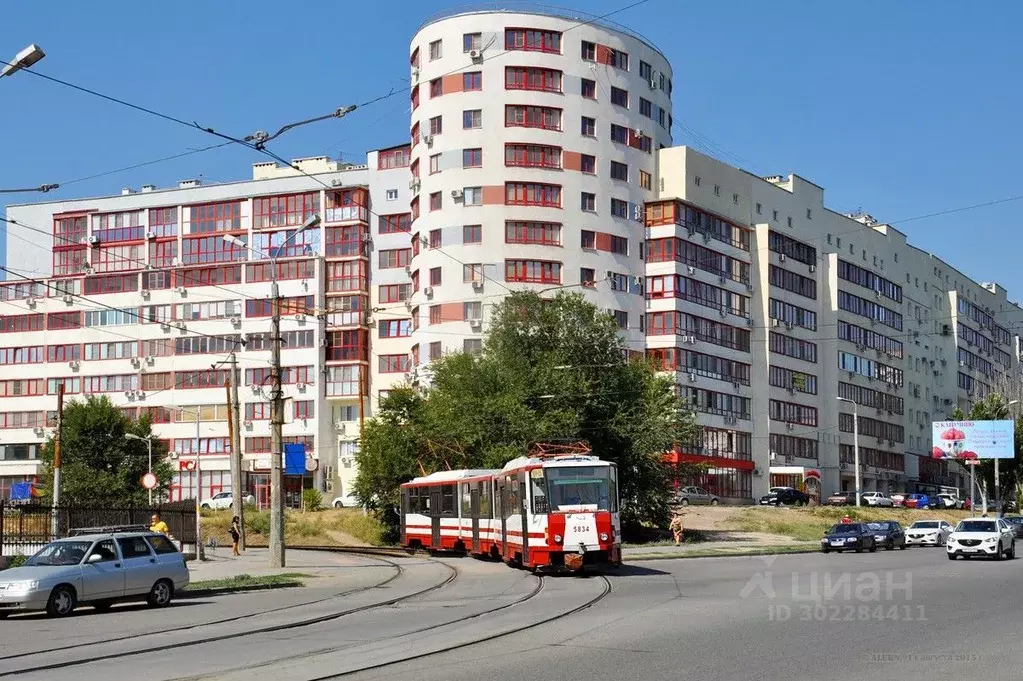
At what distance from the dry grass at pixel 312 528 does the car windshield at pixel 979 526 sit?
31.6m

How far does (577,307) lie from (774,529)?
17172 mm

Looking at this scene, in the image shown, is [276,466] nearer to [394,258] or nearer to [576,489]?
[576,489]

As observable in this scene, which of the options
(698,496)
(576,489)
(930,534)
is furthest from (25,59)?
(698,496)

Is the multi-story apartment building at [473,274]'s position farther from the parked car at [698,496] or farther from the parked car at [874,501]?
the parked car at [874,501]

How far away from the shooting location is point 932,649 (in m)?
15.7

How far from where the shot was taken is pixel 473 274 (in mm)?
87000

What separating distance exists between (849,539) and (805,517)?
2896 centimetres

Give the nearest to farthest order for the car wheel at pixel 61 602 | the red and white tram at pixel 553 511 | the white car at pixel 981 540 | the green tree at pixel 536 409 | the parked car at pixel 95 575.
→ the parked car at pixel 95 575 < the car wheel at pixel 61 602 < the red and white tram at pixel 553 511 < the white car at pixel 981 540 < the green tree at pixel 536 409

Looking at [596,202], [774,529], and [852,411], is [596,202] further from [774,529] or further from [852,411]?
[852,411]

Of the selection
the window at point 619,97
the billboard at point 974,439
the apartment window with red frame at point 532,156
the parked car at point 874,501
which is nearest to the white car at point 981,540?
the billboard at point 974,439

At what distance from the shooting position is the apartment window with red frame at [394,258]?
10025cm

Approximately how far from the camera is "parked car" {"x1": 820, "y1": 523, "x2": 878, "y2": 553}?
161 ft

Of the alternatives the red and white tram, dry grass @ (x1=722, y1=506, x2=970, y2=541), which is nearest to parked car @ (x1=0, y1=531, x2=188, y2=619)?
the red and white tram

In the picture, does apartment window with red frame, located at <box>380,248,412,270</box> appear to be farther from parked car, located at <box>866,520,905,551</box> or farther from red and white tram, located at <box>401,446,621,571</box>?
red and white tram, located at <box>401,446,621,571</box>
